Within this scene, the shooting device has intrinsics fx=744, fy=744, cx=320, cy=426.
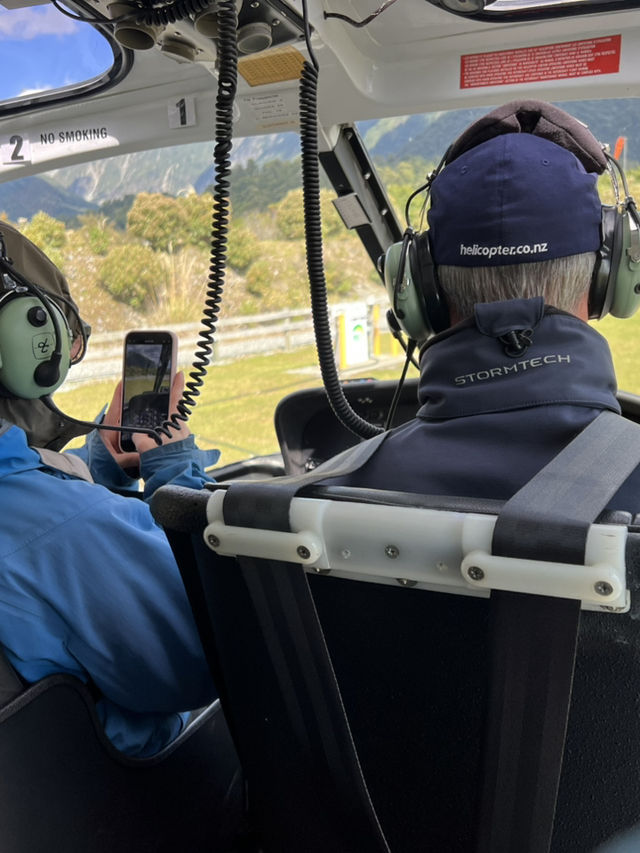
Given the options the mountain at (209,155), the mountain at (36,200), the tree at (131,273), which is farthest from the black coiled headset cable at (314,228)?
the tree at (131,273)

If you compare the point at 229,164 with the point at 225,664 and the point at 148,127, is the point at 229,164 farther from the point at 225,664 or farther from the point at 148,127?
the point at 148,127

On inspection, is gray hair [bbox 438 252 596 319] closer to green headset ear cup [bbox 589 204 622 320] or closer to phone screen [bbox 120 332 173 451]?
green headset ear cup [bbox 589 204 622 320]

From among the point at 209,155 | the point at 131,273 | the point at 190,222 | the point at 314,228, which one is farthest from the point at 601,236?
the point at 131,273

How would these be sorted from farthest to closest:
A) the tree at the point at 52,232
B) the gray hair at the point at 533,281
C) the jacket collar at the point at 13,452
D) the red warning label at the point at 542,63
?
the tree at the point at 52,232 < the red warning label at the point at 542,63 < the jacket collar at the point at 13,452 < the gray hair at the point at 533,281

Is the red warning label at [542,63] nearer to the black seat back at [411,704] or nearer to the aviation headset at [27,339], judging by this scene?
the aviation headset at [27,339]

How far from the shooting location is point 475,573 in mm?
531

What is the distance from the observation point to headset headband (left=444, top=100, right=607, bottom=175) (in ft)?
3.09

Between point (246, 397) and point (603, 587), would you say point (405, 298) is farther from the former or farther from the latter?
point (246, 397)

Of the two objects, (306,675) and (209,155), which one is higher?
(209,155)

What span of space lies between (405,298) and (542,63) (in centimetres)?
91

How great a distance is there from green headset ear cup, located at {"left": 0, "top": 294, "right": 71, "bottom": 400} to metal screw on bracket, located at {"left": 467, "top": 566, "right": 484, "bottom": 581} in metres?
0.78

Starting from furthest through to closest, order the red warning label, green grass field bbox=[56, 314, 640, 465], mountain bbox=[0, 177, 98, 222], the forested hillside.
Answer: green grass field bbox=[56, 314, 640, 465] → mountain bbox=[0, 177, 98, 222] → the forested hillside → the red warning label

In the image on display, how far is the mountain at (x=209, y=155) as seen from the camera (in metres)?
1.71

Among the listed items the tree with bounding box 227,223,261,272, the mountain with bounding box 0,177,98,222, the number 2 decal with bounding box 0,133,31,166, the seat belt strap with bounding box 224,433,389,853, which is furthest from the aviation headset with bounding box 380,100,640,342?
the tree with bounding box 227,223,261,272
